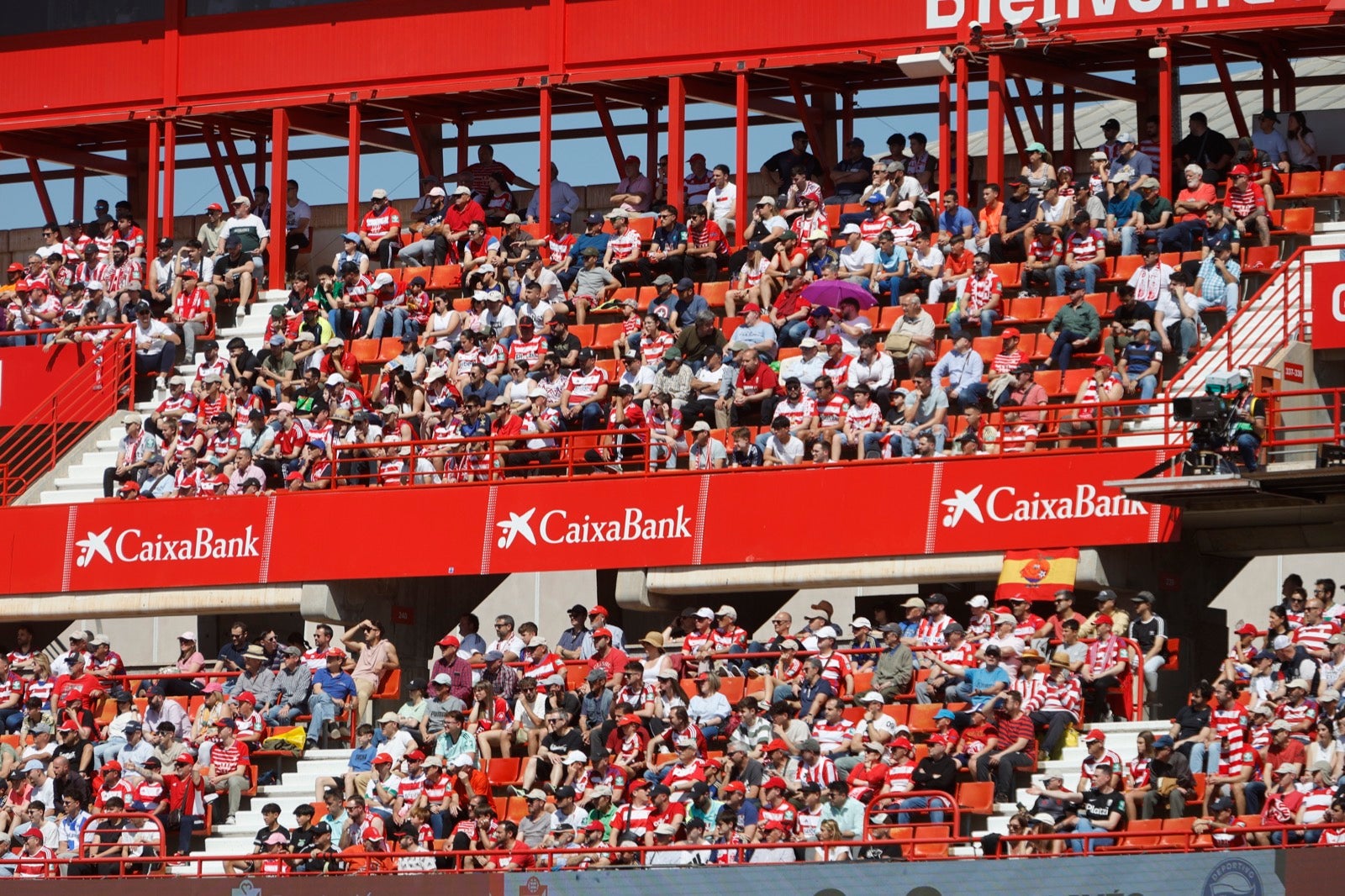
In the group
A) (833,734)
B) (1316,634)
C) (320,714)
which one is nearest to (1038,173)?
(1316,634)

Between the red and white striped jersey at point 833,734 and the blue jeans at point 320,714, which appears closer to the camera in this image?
the red and white striped jersey at point 833,734

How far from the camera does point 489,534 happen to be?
2889cm

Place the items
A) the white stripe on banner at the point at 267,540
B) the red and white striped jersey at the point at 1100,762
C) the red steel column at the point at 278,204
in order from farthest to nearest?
1. the red steel column at the point at 278,204
2. the white stripe on banner at the point at 267,540
3. the red and white striped jersey at the point at 1100,762

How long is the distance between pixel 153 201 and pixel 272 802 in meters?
11.2

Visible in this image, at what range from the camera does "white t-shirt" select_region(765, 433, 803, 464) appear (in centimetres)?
2767

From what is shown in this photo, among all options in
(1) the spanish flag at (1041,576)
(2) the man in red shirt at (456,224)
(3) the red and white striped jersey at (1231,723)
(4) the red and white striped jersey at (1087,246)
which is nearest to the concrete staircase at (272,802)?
(1) the spanish flag at (1041,576)

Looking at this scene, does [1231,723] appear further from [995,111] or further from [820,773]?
[995,111]

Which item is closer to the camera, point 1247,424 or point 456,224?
point 1247,424

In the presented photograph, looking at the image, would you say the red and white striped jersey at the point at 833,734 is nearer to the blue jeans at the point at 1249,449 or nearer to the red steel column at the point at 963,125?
the blue jeans at the point at 1249,449

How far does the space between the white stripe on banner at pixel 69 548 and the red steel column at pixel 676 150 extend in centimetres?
731

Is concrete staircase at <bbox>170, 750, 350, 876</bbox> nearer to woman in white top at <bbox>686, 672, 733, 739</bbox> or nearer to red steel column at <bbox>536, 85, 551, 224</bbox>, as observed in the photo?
woman in white top at <bbox>686, 672, 733, 739</bbox>

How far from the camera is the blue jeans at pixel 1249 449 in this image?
24.6m

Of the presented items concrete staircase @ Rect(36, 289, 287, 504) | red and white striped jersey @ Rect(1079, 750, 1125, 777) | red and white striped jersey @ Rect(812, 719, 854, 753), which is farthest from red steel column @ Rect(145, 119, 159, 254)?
red and white striped jersey @ Rect(1079, 750, 1125, 777)

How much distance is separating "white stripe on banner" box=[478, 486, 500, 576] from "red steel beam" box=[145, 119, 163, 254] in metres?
7.74
